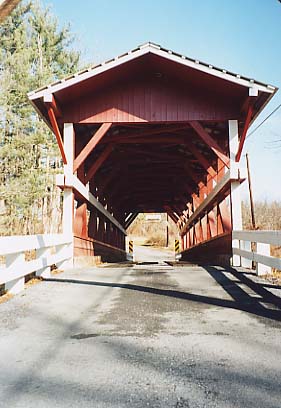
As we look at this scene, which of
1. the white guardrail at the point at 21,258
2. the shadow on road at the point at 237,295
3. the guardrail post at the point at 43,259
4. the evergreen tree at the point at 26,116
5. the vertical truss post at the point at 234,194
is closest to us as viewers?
the shadow on road at the point at 237,295

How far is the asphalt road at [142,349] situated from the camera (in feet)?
6.17

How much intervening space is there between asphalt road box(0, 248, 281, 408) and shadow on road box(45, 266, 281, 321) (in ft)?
0.04

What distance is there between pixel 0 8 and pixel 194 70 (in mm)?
6432

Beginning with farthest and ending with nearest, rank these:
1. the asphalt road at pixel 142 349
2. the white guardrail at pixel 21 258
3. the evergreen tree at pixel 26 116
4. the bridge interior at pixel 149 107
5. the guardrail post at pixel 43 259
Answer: the evergreen tree at pixel 26 116, the bridge interior at pixel 149 107, the guardrail post at pixel 43 259, the white guardrail at pixel 21 258, the asphalt road at pixel 142 349

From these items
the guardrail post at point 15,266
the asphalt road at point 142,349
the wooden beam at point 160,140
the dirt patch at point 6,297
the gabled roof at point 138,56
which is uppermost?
the gabled roof at point 138,56

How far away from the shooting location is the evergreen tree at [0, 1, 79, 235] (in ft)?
57.9

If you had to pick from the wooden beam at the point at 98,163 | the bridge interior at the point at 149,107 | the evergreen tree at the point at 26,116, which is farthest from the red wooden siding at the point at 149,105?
the evergreen tree at the point at 26,116

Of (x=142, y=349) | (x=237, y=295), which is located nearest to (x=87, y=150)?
(x=237, y=295)

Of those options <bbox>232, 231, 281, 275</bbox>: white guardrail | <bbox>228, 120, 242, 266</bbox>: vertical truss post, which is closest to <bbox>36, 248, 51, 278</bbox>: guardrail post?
<bbox>232, 231, 281, 275</bbox>: white guardrail

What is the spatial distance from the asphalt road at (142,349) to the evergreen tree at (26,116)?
13453 millimetres

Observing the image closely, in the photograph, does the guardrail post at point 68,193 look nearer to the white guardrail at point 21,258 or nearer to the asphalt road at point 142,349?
the white guardrail at point 21,258

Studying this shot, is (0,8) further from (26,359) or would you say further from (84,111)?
(84,111)

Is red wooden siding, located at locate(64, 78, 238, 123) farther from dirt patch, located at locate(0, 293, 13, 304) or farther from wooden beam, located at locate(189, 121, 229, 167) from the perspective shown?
dirt patch, located at locate(0, 293, 13, 304)

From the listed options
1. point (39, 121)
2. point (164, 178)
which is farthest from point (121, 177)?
point (39, 121)
